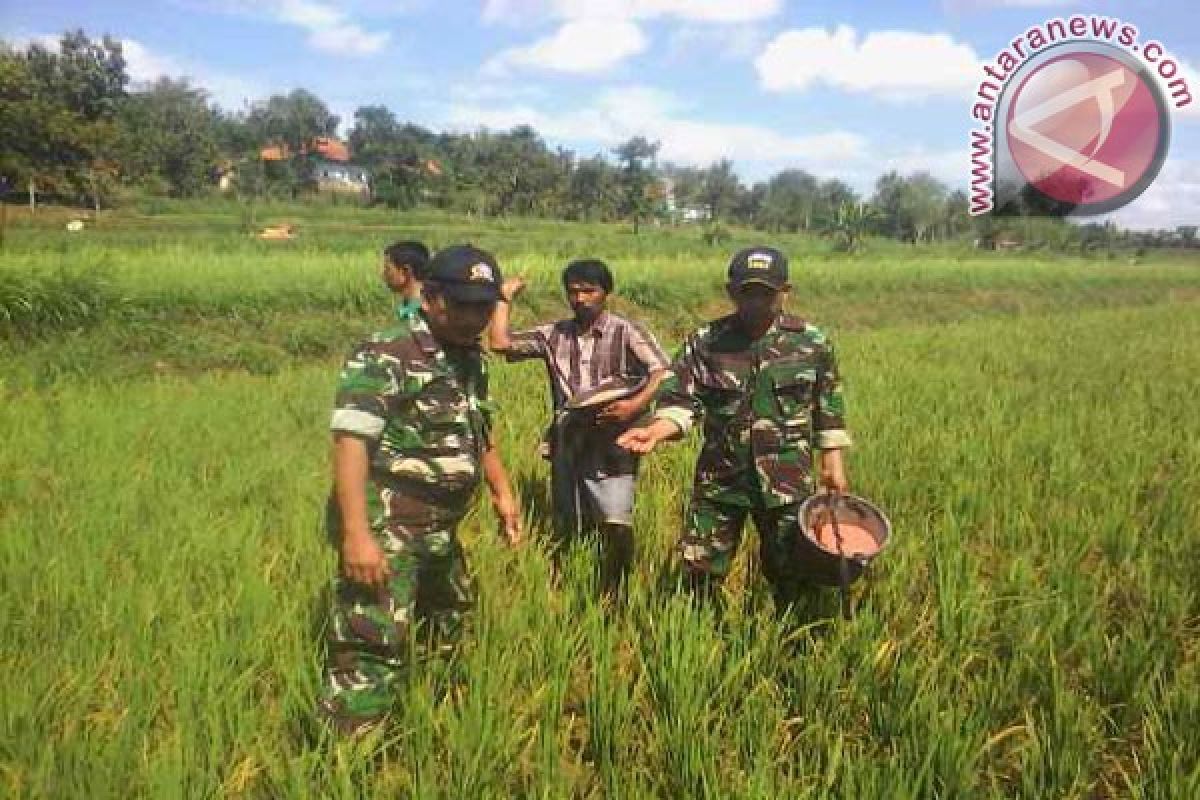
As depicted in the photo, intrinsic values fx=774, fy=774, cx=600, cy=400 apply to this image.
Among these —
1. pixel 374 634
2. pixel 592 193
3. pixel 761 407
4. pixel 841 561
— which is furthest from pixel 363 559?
pixel 592 193

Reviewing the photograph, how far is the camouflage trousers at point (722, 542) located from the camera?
2.84 meters

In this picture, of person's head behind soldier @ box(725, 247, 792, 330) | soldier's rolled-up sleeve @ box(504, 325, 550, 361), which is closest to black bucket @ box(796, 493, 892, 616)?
person's head behind soldier @ box(725, 247, 792, 330)

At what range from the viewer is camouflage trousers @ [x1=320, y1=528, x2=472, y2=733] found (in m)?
2.06

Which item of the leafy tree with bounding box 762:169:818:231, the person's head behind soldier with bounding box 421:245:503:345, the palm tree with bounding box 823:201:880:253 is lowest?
the person's head behind soldier with bounding box 421:245:503:345

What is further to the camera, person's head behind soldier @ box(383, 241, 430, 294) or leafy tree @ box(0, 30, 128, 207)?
leafy tree @ box(0, 30, 128, 207)

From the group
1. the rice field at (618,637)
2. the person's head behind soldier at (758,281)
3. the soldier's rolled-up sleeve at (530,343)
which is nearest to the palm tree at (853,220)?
the rice field at (618,637)

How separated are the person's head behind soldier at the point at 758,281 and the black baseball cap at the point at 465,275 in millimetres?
922

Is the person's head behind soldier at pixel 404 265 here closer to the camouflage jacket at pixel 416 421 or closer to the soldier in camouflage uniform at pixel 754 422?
the soldier in camouflage uniform at pixel 754 422

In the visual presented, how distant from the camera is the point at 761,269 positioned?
8.77 ft

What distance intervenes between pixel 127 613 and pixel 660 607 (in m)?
1.77

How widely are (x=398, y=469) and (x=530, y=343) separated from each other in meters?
1.42

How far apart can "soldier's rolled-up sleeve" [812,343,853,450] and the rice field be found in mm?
568

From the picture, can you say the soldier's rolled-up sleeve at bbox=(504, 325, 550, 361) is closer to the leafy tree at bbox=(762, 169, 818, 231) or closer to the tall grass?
the tall grass

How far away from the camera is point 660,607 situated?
110 inches
